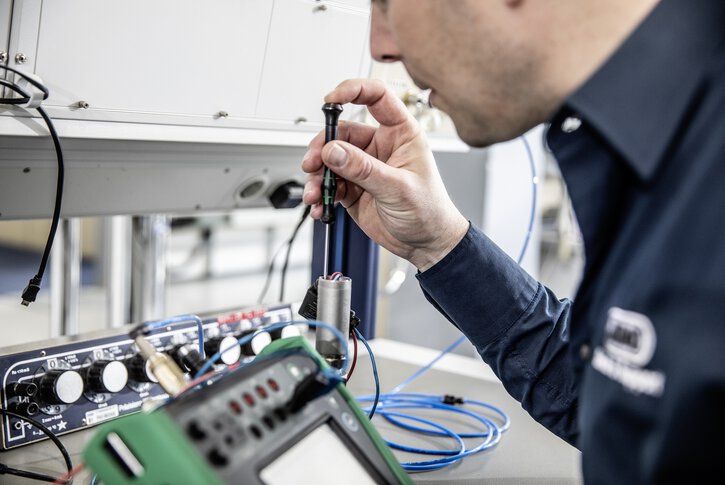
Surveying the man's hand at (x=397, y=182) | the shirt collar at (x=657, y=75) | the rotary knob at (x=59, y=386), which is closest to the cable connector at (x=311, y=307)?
the man's hand at (x=397, y=182)

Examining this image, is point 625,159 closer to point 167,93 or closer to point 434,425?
point 434,425

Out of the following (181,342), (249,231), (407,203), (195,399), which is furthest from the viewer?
(249,231)

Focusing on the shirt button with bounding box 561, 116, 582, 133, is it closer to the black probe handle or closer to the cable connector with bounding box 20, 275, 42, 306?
the black probe handle

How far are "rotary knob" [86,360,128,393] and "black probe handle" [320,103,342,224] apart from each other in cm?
38

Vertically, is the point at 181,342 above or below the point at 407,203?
below

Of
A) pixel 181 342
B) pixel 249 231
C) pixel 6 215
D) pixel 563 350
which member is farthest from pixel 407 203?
pixel 249 231

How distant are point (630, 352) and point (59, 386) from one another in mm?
754

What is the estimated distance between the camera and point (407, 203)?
101cm

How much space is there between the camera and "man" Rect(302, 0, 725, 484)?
1.73ft

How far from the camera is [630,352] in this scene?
1.86 ft

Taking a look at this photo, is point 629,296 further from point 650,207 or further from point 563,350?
point 563,350

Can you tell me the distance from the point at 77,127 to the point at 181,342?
359 millimetres

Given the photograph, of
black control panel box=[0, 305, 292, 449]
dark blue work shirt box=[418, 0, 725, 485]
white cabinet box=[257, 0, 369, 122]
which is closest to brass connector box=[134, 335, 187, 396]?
black control panel box=[0, 305, 292, 449]

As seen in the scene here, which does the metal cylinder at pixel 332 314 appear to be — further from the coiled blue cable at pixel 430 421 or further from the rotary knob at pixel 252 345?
the rotary knob at pixel 252 345
